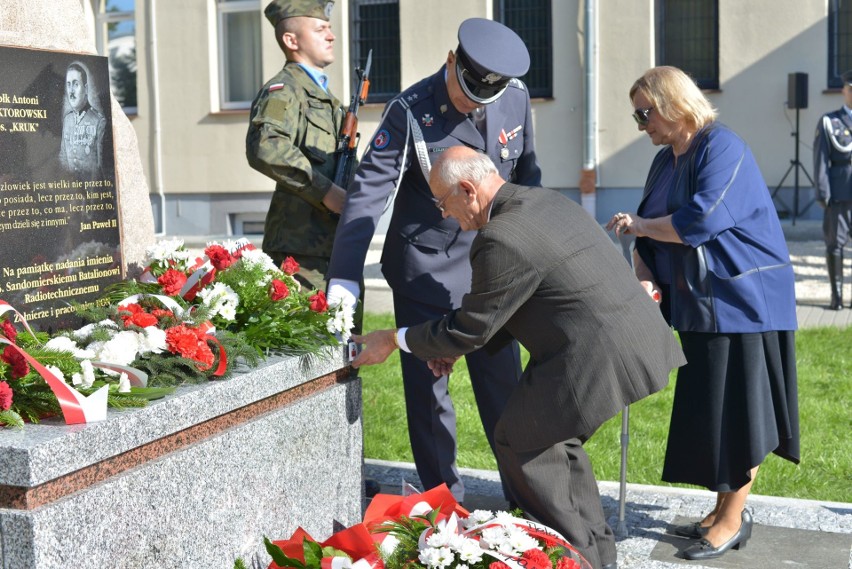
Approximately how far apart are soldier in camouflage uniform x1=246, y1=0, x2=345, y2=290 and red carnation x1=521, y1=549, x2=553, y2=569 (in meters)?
2.04

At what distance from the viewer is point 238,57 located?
56.9 feet

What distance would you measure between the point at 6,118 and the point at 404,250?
59.1 inches

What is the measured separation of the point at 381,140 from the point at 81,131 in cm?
108

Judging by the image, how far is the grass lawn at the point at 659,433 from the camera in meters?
5.38

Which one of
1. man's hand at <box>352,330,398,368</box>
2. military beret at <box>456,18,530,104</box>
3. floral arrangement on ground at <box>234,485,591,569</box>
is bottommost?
floral arrangement on ground at <box>234,485,591,569</box>

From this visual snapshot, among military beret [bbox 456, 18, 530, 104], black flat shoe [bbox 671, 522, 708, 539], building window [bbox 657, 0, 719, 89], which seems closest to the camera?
military beret [bbox 456, 18, 530, 104]

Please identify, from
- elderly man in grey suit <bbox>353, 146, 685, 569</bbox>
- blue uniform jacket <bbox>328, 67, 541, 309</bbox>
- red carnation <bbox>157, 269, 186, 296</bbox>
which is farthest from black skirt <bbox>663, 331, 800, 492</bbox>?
red carnation <bbox>157, 269, 186, 296</bbox>

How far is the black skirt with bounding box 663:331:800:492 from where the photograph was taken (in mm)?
4219

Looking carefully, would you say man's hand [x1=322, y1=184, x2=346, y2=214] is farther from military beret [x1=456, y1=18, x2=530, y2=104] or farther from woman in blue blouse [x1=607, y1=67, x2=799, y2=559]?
woman in blue blouse [x1=607, y1=67, x2=799, y2=559]

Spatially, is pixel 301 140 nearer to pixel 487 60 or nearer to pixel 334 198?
pixel 334 198

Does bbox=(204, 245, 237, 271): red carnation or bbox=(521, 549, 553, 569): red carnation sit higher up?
bbox=(204, 245, 237, 271): red carnation

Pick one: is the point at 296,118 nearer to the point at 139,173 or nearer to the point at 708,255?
the point at 139,173

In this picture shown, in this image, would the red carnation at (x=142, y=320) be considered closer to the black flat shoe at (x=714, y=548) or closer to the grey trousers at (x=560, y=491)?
the grey trousers at (x=560, y=491)

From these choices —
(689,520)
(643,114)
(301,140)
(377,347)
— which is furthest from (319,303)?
(689,520)
